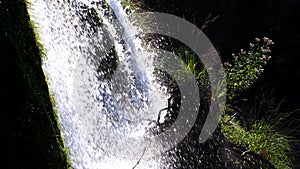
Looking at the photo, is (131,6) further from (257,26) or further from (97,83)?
(257,26)

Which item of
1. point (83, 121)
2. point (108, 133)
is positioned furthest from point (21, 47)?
point (108, 133)

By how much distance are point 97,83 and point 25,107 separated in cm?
160

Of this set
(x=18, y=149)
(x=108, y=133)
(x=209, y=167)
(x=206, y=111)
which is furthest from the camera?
(x=206, y=111)

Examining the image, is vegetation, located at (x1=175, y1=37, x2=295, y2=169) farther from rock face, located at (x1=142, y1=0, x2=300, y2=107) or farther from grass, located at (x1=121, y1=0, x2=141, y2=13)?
rock face, located at (x1=142, y1=0, x2=300, y2=107)

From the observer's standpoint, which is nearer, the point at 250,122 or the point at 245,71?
the point at 245,71

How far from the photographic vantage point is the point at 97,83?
3584 millimetres

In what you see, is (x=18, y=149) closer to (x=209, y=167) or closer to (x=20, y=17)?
(x=20, y=17)

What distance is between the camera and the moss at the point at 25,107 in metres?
1.91

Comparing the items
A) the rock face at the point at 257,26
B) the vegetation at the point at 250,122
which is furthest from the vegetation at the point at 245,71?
the rock face at the point at 257,26

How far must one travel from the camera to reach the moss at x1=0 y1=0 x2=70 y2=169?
6.26ft

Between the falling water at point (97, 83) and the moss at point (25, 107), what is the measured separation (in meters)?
0.29

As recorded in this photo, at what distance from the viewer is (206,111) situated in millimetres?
4258

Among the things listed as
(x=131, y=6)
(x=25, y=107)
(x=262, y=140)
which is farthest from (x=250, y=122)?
(x=25, y=107)

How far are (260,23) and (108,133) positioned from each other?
4195mm
